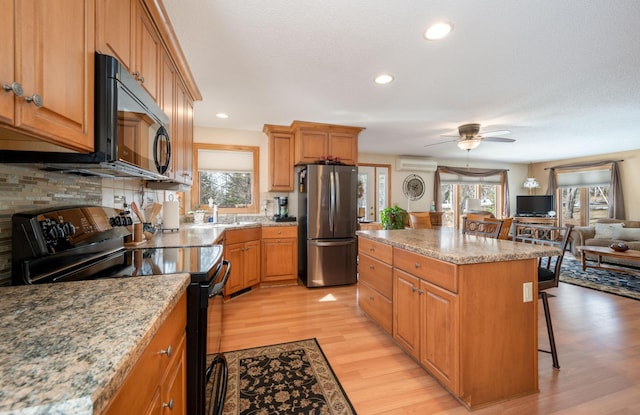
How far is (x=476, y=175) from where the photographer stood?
23.8 ft

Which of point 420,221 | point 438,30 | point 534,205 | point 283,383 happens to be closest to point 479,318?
point 283,383

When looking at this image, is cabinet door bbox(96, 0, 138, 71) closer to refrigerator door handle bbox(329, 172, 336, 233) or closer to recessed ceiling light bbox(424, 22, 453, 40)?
recessed ceiling light bbox(424, 22, 453, 40)

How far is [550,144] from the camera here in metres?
5.28

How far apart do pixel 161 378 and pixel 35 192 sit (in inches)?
41.5

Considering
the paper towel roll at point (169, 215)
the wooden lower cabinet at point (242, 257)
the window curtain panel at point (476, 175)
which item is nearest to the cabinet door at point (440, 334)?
the wooden lower cabinet at point (242, 257)

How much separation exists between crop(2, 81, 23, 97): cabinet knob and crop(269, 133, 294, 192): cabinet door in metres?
3.38

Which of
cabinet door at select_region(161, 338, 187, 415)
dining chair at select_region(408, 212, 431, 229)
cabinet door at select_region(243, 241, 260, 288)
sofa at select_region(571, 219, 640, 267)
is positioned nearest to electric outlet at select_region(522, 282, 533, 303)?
cabinet door at select_region(161, 338, 187, 415)

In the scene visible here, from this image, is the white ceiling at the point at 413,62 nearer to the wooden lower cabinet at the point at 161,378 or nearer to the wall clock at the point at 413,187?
the wooden lower cabinet at the point at 161,378

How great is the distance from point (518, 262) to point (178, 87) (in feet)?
9.15

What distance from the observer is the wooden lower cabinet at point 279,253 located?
12.2ft

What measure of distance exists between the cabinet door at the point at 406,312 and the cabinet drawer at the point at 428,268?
62 mm

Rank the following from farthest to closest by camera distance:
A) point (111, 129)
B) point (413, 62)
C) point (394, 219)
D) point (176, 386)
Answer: point (394, 219), point (413, 62), point (111, 129), point (176, 386)

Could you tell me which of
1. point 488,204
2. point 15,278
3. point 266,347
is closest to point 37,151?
point 15,278

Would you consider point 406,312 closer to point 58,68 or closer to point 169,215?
point 58,68
